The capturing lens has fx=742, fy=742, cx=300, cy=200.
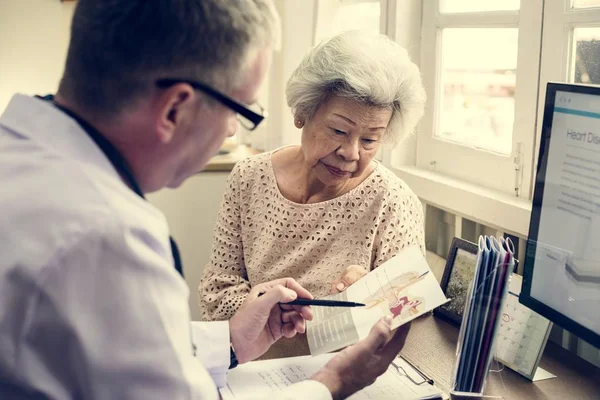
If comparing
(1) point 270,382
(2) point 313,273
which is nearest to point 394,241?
(2) point 313,273

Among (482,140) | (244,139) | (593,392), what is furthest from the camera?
(244,139)

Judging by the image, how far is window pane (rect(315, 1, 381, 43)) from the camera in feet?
9.21

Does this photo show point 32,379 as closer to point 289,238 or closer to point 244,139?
point 289,238

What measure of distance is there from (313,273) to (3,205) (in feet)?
3.76

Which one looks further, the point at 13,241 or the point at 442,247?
the point at 442,247

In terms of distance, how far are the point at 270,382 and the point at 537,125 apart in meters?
0.99

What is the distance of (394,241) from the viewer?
1.83m

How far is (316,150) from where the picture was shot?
1844 mm

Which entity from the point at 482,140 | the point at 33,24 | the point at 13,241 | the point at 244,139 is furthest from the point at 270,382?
the point at 33,24

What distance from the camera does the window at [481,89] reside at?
1902mm

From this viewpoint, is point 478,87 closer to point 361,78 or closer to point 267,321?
point 361,78

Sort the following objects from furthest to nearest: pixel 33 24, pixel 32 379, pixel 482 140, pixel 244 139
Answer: pixel 33 24 < pixel 244 139 < pixel 482 140 < pixel 32 379

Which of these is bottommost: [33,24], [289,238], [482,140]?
[289,238]

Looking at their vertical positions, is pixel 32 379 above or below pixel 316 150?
below
